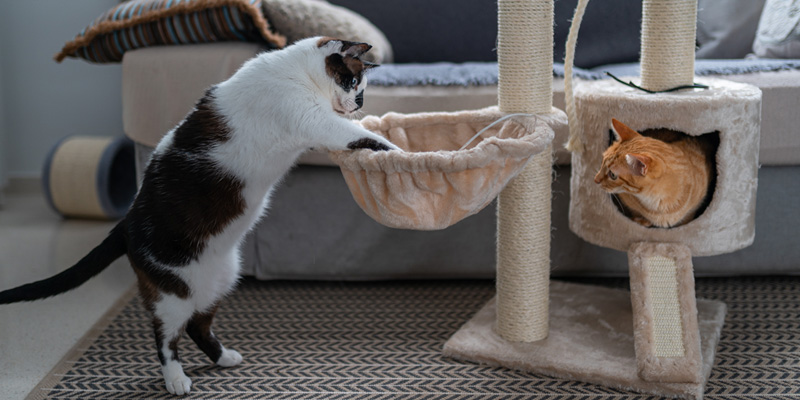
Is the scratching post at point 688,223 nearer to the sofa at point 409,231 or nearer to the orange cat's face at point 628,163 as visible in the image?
the orange cat's face at point 628,163

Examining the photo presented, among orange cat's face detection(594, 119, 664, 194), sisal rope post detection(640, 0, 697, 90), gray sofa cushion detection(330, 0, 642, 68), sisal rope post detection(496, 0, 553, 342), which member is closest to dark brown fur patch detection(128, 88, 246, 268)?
→ sisal rope post detection(496, 0, 553, 342)

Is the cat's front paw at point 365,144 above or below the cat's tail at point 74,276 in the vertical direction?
above

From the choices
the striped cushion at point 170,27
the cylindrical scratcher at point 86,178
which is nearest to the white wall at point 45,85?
the cylindrical scratcher at point 86,178

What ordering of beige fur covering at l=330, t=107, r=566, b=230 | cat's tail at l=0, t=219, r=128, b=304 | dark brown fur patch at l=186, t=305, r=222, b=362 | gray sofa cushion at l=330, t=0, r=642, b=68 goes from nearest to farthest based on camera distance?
beige fur covering at l=330, t=107, r=566, b=230
cat's tail at l=0, t=219, r=128, b=304
dark brown fur patch at l=186, t=305, r=222, b=362
gray sofa cushion at l=330, t=0, r=642, b=68

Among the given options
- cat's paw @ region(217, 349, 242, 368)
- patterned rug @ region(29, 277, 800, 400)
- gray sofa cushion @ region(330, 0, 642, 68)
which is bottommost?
patterned rug @ region(29, 277, 800, 400)

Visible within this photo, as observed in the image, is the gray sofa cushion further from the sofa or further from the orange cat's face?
the orange cat's face

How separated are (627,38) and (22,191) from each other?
7.74ft

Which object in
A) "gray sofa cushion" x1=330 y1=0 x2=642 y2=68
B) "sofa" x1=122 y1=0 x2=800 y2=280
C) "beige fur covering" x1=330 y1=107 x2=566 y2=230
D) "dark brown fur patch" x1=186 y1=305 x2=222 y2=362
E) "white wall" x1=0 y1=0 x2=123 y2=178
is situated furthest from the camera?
"white wall" x1=0 y1=0 x2=123 y2=178

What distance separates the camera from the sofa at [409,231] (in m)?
1.67

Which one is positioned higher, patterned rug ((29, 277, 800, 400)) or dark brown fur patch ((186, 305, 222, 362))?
dark brown fur patch ((186, 305, 222, 362))

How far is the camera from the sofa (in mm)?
1668

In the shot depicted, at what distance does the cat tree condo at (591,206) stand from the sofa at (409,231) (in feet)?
0.81

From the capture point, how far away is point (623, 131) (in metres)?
1.33

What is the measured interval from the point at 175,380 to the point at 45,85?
1888mm
